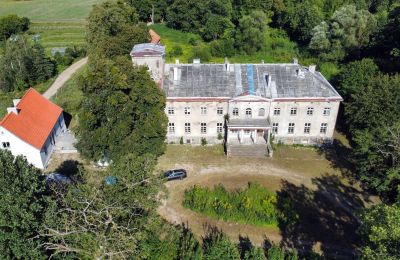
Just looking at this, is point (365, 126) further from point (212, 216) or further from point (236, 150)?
point (212, 216)

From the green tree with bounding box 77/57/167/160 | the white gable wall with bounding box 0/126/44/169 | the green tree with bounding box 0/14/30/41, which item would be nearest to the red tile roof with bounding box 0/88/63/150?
the white gable wall with bounding box 0/126/44/169

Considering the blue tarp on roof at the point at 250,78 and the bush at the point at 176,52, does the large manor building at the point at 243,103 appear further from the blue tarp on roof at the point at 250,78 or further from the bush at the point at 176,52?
the bush at the point at 176,52

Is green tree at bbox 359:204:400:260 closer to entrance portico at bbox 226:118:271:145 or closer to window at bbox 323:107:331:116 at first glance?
entrance portico at bbox 226:118:271:145

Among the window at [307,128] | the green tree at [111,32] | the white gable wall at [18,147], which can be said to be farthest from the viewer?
the green tree at [111,32]

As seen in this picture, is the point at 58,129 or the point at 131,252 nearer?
the point at 131,252

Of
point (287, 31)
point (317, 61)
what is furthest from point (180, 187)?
point (287, 31)

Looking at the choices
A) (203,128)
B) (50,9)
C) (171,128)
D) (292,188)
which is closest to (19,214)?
(171,128)

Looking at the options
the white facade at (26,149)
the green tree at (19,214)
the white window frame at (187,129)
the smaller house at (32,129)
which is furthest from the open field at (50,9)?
the green tree at (19,214)
